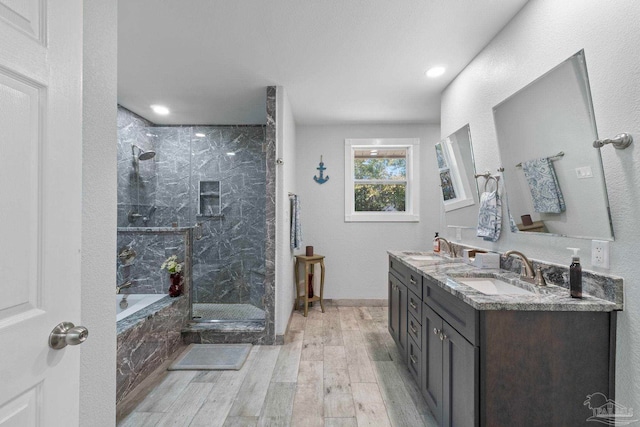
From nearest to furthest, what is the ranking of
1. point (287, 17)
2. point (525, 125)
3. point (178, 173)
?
point (525, 125) → point (287, 17) → point (178, 173)

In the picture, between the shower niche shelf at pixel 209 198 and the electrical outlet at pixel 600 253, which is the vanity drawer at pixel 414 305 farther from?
the shower niche shelf at pixel 209 198

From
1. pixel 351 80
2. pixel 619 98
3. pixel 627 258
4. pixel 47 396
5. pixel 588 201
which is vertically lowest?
pixel 47 396

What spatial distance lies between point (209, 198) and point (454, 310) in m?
3.57

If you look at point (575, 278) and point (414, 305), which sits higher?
point (575, 278)

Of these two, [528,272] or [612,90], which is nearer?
[612,90]

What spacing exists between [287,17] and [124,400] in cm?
281

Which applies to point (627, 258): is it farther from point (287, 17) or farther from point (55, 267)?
point (287, 17)

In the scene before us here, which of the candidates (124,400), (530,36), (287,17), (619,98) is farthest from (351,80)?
(124,400)

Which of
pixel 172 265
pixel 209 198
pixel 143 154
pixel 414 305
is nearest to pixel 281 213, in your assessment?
pixel 172 265

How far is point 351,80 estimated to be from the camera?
9.45ft

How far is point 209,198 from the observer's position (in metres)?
4.25

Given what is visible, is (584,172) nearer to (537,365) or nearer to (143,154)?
(537,365)

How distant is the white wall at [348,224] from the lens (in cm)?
430

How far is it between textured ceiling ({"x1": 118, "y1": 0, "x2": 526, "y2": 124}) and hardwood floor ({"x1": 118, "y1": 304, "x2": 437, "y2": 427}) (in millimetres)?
2556
